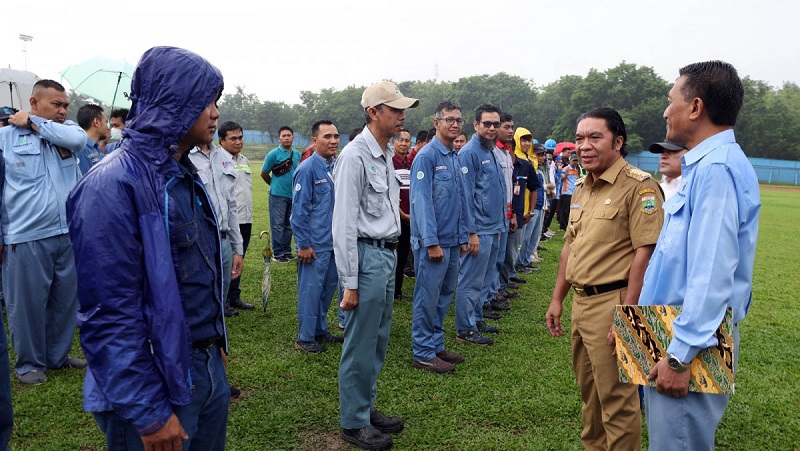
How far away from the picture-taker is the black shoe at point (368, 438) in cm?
343

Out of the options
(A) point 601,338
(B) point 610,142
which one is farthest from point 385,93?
(A) point 601,338

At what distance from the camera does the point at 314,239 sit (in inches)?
212

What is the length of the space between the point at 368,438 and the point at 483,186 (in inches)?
123

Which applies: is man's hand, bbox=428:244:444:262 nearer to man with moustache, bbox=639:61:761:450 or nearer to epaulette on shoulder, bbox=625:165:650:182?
epaulette on shoulder, bbox=625:165:650:182

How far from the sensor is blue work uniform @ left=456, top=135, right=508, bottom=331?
18.2 ft

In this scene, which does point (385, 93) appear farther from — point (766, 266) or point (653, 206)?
point (766, 266)

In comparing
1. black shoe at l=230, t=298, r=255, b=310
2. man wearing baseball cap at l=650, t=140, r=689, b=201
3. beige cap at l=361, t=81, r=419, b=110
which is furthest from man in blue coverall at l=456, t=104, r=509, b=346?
black shoe at l=230, t=298, r=255, b=310

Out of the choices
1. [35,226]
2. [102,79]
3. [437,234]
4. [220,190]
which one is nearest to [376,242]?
[437,234]

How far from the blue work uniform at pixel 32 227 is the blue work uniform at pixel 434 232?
294cm

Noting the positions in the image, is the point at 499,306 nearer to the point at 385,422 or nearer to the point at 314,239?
the point at 314,239

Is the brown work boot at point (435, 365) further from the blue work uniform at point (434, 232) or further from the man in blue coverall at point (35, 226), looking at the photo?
the man in blue coverall at point (35, 226)

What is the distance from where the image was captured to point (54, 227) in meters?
4.29

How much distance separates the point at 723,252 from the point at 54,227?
462 cm

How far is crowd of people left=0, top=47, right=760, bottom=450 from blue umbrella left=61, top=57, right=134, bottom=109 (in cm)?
202
